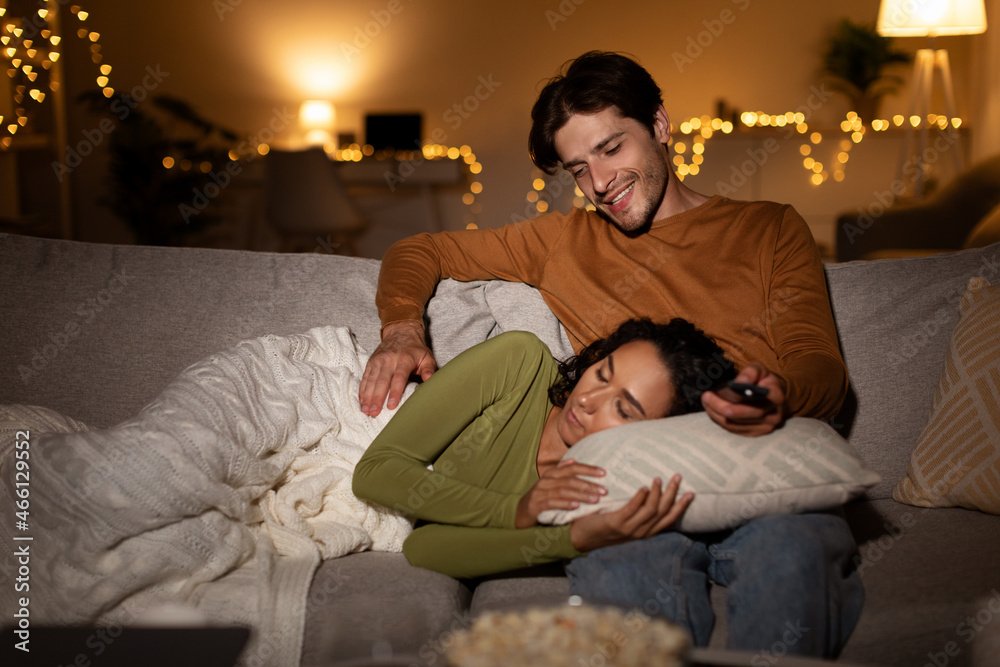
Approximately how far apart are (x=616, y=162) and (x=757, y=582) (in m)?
0.89

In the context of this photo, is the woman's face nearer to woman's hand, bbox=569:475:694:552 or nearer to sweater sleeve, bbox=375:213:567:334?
woman's hand, bbox=569:475:694:552

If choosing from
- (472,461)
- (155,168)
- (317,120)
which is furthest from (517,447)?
(317,120)

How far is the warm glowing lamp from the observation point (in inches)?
202

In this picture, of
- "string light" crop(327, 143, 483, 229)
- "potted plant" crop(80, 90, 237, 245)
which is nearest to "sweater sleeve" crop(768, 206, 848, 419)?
"string light" crop(327, 143, 483, 229)

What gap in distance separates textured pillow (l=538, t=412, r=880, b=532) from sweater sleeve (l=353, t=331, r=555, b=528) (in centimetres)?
16

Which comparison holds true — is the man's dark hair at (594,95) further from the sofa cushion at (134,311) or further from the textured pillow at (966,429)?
the textured pillow at (966,429)

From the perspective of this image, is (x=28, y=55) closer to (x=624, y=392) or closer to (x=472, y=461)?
(x=472, y=461)

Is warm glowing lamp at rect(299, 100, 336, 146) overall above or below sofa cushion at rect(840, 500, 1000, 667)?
above

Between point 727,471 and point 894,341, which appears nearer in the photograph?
point 727,471

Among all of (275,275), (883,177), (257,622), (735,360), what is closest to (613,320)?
(735,360)

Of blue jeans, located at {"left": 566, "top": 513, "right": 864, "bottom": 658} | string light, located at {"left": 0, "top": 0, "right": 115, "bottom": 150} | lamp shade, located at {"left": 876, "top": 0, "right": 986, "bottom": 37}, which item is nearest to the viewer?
blue jeans, located at {"left": 566, "top": 513, "right": 864, "bottom": 658}

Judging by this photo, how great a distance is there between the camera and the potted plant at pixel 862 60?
4.52 meters

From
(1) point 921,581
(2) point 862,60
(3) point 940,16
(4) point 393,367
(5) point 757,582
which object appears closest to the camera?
(5) point 757,582

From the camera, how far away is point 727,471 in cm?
103
